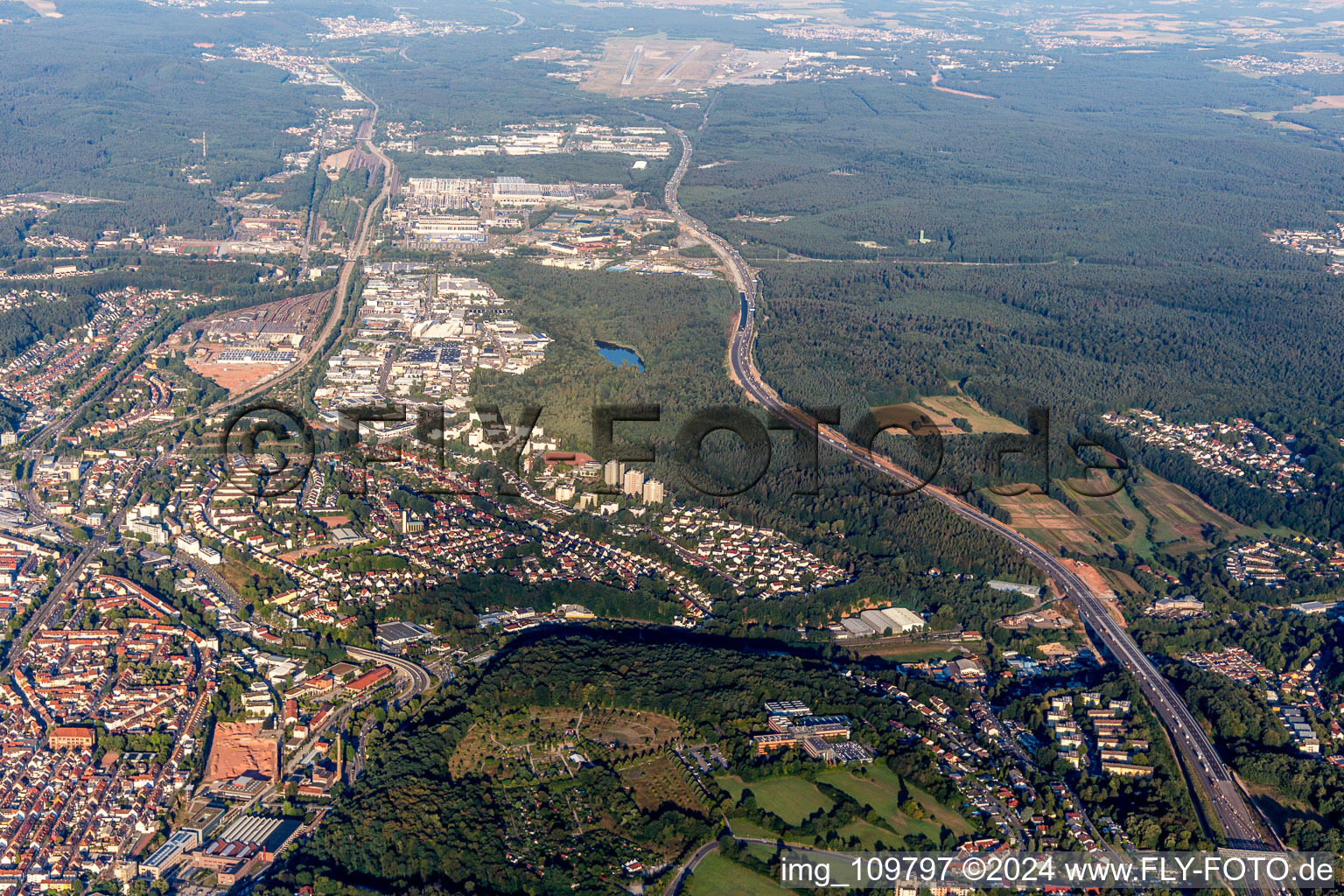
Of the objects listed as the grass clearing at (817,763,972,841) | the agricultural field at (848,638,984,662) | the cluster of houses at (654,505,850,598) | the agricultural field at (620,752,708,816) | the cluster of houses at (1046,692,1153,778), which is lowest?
the agricultural field at (848,638,984,662)

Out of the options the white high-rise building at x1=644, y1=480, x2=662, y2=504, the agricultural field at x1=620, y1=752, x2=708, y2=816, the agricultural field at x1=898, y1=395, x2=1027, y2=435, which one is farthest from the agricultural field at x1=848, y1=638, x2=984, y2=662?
the agricultural field at x1=898, y1=395, x2=1027, y2=435

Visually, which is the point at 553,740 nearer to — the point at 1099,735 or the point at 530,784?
the point at 530,784

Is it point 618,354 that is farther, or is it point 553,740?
point 618,354

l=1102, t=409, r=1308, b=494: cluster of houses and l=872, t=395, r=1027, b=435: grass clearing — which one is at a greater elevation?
l=1102, t=409, r=1308, b=494: cluster of houses

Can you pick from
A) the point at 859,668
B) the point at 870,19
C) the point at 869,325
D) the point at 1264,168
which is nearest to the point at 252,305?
the point at 869,325

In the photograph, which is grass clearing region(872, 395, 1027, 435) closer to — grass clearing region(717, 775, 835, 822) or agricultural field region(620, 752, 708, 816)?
grass clearing region(717, 775, 835, 822)

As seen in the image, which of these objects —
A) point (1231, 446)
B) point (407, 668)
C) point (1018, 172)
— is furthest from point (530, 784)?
point (1018, 172)

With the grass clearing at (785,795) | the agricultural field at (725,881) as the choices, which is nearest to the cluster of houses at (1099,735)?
the grass clearing at (785,795)

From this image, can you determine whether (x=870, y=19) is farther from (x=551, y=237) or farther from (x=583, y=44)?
(x=551, y=237)
